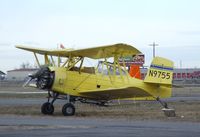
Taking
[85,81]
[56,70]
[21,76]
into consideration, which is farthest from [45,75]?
[21,76]

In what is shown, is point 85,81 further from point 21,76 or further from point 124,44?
point 21,76

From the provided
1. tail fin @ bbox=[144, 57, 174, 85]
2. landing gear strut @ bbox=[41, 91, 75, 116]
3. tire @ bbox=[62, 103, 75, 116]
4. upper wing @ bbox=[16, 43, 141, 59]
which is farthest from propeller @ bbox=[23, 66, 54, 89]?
tail fin @ bbox=[144, 57, 174, 85]

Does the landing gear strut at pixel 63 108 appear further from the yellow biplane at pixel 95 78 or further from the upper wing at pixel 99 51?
the upper wing at pixel 99 51

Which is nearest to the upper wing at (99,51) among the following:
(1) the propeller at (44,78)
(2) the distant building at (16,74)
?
(1) the propeller at (44,78)

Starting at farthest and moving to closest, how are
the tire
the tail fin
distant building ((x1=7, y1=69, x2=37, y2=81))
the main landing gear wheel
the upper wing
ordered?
distant building ((x1=7, y1=69, x2=37, y2=81))
the tail fin
the main landing gear wheel
the tire
the upper wing

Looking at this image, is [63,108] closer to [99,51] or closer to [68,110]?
[68,110]

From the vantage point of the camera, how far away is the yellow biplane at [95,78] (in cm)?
2453

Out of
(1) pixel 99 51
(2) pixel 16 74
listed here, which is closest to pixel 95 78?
(1) pixel 99 51

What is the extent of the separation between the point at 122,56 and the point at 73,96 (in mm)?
3071

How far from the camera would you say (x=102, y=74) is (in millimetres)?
26156

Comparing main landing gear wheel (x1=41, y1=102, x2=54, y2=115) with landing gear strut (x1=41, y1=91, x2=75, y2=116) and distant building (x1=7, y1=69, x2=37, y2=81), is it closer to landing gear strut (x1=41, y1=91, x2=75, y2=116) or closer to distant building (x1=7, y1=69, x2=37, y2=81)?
landing gear strut (x1=41, y1=91, x2=75, y2=116)

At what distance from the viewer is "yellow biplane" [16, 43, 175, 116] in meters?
24.5

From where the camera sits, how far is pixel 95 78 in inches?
1018

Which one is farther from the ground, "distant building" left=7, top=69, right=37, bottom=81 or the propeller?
"distant building" left=7, top=69, right=37, bottom=81
